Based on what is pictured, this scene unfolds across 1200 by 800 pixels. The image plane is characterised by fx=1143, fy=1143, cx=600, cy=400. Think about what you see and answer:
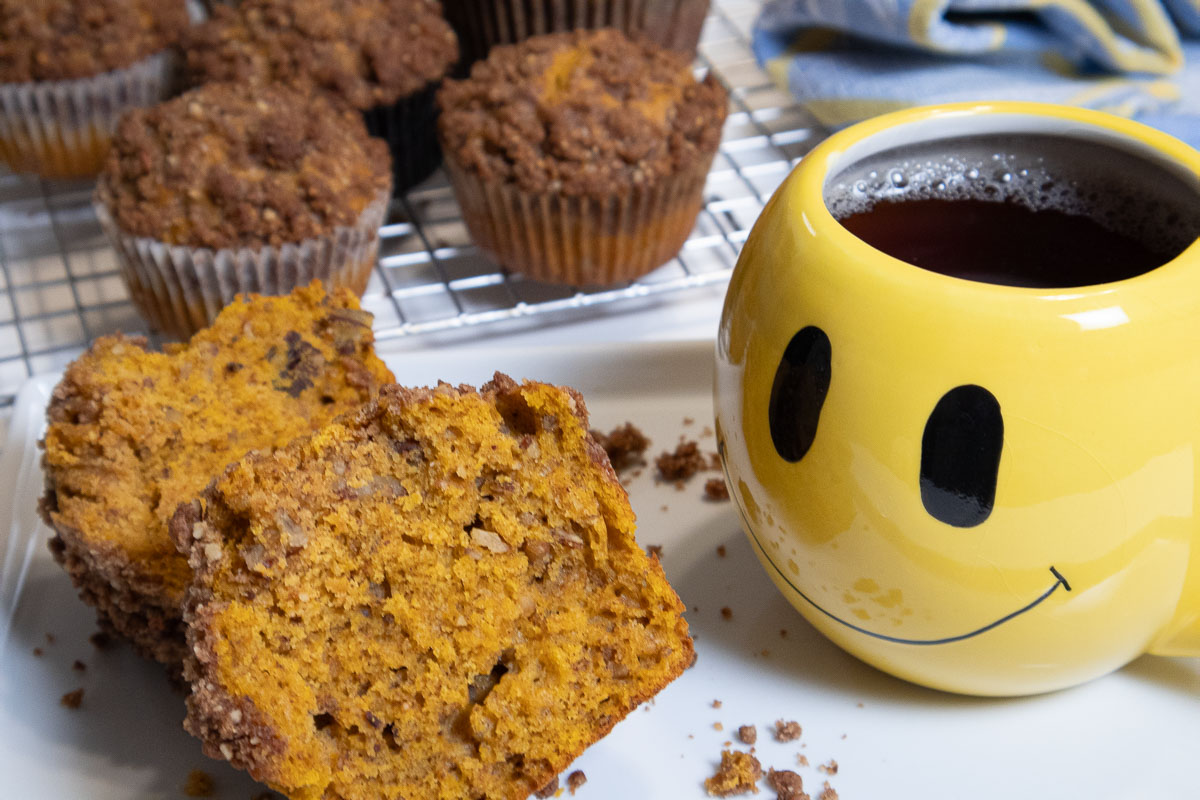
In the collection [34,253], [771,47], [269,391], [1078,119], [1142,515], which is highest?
[1078,119]

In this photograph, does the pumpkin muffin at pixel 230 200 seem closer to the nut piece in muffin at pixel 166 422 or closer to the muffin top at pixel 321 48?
the muffin top at pixel 321 48

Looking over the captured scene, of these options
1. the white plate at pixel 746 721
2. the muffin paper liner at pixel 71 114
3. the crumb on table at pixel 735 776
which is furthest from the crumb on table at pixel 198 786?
the muffin paper liner at pixel 71 114

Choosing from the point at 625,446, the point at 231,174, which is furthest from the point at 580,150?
the point at 625,446

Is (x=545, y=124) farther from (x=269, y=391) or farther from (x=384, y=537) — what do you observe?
(x=384, y=537)

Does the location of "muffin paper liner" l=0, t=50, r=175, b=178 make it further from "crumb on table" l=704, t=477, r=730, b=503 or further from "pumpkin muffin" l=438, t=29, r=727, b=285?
"crumb on table" l=704, t=477, r=730, b=503

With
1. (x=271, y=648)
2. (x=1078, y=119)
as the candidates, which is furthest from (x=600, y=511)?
(x=1078, y=119)

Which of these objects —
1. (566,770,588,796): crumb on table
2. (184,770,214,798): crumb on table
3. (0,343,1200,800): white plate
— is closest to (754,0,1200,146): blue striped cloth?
(0,343,1200,800): white plate
